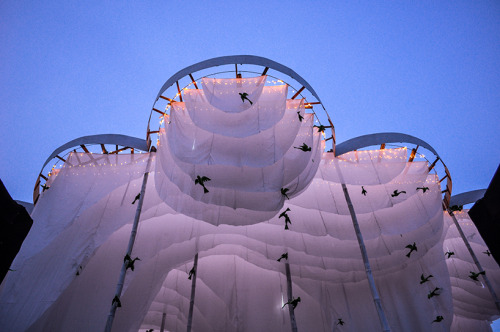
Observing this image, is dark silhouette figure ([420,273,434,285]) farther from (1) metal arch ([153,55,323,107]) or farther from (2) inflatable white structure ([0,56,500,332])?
(1) metal arch ([153,55,323,107])

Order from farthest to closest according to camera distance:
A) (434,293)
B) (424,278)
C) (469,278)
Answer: (469,278) < (424,278) < (434,293)

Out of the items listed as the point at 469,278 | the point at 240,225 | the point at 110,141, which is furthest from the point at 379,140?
the point at 469,278

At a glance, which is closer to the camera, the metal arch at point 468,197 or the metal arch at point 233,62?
the metal arch at point 233,62

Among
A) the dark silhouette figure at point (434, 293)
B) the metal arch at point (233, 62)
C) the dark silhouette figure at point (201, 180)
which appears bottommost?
the dark silhouette figure at point (434, 293)

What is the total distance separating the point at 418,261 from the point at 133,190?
45.9ft

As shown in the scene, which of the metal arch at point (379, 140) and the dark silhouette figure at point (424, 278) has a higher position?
the metal arch at point (379, 140)

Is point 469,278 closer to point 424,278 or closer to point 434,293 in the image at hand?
point 424,278

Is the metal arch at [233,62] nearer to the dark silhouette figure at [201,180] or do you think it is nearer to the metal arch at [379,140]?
the dark silhouette figure at [201,180]

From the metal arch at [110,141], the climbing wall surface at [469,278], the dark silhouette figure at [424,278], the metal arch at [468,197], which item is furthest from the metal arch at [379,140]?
the metal arch at [110,141]

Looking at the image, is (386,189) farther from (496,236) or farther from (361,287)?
(496,236)

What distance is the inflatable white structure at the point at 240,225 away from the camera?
34.6ft

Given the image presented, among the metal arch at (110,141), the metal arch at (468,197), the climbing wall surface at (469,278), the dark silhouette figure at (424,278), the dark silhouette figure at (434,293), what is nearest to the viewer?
the metal arch at (110,141)

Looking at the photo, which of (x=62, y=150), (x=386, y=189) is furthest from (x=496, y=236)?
(x=62, y=150)

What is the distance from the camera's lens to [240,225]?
12008 mm
